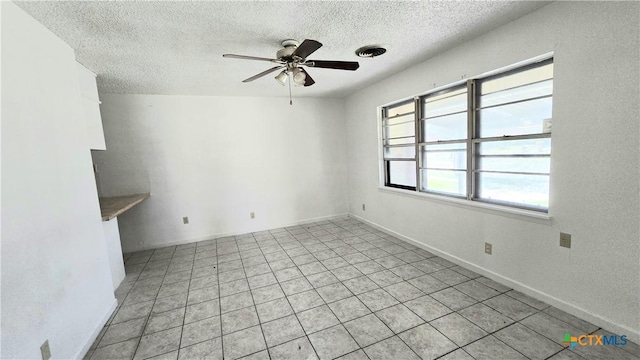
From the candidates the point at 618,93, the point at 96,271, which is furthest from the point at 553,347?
the point at 96,271

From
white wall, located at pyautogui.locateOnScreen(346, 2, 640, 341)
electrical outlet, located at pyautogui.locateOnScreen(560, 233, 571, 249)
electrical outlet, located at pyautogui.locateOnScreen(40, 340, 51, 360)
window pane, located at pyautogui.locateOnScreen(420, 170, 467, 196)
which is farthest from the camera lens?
window pane, located at pyautogui.locateOnScreen(420, 170, 467, 196)

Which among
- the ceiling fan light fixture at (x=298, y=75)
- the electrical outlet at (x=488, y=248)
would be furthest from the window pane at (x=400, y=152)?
the ceiling fan light fixture at (x=298, y=75)

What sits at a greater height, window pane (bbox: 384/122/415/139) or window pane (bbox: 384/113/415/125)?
window pane (bbox: 384/113/415/125)

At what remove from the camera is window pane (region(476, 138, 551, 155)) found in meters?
2.20

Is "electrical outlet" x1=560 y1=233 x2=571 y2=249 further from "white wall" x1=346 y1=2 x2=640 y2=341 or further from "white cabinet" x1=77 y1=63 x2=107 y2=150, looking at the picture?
"white cabinet" x1=77 y1=63 x2=107 y2=150

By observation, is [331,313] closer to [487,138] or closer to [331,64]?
[331,64]

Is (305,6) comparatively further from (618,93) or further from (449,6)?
(618,93)

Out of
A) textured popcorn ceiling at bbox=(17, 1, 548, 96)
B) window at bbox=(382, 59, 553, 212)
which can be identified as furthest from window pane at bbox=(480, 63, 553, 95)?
textured popcorn ceiling at bbox=(17, 1, 548, 96)

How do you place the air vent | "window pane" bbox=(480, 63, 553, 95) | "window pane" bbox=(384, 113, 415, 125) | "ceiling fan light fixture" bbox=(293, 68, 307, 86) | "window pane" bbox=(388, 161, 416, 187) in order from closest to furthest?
"window pane" bbox=(480, 63, 553, 95)
"ceiling fan light fixture" bbox=(293, 68, 307, 86)
the air vent
"window pane" bbox=(384, 113, 415, 125)
"window pane" bbox=(388, 161, 416, 187)

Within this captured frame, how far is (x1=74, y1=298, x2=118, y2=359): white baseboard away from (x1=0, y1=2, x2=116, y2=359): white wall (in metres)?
0.02

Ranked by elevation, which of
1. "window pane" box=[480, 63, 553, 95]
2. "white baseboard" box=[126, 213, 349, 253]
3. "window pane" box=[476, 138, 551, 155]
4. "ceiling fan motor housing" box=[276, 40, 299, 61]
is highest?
"ceiling fan motor housing" box=[276, 40, 299, 61]

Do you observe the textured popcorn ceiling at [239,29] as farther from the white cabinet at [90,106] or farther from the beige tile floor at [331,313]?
the beige tile floor at [331,313]

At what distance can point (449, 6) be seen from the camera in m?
1.92

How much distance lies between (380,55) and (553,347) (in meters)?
2.90
